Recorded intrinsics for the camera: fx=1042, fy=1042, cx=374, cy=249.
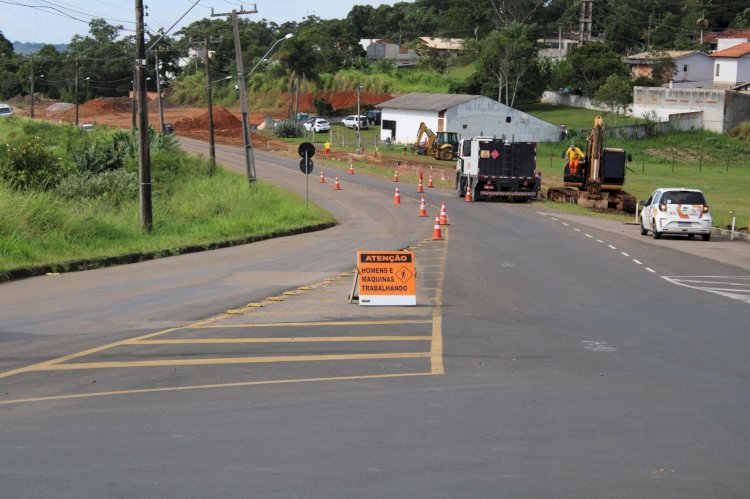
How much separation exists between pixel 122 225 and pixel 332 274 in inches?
368

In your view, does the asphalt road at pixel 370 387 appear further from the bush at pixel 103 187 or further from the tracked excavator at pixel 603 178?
the tracked excavator at pixel 603 178

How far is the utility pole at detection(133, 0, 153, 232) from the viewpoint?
94.0ft

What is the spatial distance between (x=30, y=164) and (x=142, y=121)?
19.8 meters

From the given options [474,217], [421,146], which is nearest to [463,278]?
[474,217]

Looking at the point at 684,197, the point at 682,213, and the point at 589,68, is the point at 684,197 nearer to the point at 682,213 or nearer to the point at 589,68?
the point at 682,213

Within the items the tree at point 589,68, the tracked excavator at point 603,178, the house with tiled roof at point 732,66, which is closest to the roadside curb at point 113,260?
the tracked excavator at point 603,178

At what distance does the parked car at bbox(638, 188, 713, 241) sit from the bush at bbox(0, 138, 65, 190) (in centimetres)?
2490

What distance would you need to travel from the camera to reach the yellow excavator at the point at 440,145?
76.8 m

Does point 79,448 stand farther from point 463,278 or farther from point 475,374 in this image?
point 463,278

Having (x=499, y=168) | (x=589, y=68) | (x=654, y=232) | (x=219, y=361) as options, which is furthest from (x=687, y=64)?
(x=219, y=361)

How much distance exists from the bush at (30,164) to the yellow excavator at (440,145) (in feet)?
114

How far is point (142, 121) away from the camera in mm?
28781

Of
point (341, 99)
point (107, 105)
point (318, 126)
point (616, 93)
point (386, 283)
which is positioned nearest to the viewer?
point (386, 283)

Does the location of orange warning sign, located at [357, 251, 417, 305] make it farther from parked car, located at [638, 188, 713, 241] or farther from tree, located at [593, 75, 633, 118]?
tree, located at [593, 75, 633, 118]
